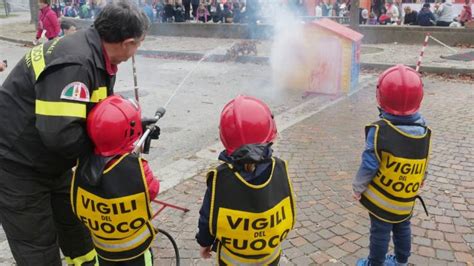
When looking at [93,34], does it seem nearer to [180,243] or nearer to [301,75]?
[180,243]

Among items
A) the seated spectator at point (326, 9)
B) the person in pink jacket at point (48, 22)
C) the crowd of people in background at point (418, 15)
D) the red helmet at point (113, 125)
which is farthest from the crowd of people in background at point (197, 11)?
the red helmet at point (113, 125)

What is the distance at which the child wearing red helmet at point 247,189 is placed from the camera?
214 cm

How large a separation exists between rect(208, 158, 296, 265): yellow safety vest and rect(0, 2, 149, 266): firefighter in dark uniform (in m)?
0.71

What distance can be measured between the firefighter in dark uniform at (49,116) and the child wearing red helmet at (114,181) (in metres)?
0.09

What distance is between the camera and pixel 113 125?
7.11 ft

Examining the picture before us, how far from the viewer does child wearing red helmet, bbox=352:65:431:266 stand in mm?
2803

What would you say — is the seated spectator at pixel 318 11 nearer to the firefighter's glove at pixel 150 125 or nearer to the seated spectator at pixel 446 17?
the seated spectator at pixel 446 17

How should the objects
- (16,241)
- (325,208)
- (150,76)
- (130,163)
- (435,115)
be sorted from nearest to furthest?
1. (130,163)
2. (16,241)
3. (325,208)
4. (435,115)
5. (150,76)

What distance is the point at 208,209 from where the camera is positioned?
226cm

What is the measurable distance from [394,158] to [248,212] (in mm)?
1136

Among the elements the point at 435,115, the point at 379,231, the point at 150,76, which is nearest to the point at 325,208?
the point at 379,231

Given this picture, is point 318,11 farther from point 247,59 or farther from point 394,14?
point 247,59

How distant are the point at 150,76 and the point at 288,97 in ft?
13.1

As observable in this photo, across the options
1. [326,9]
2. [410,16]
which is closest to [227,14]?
[326,9]
